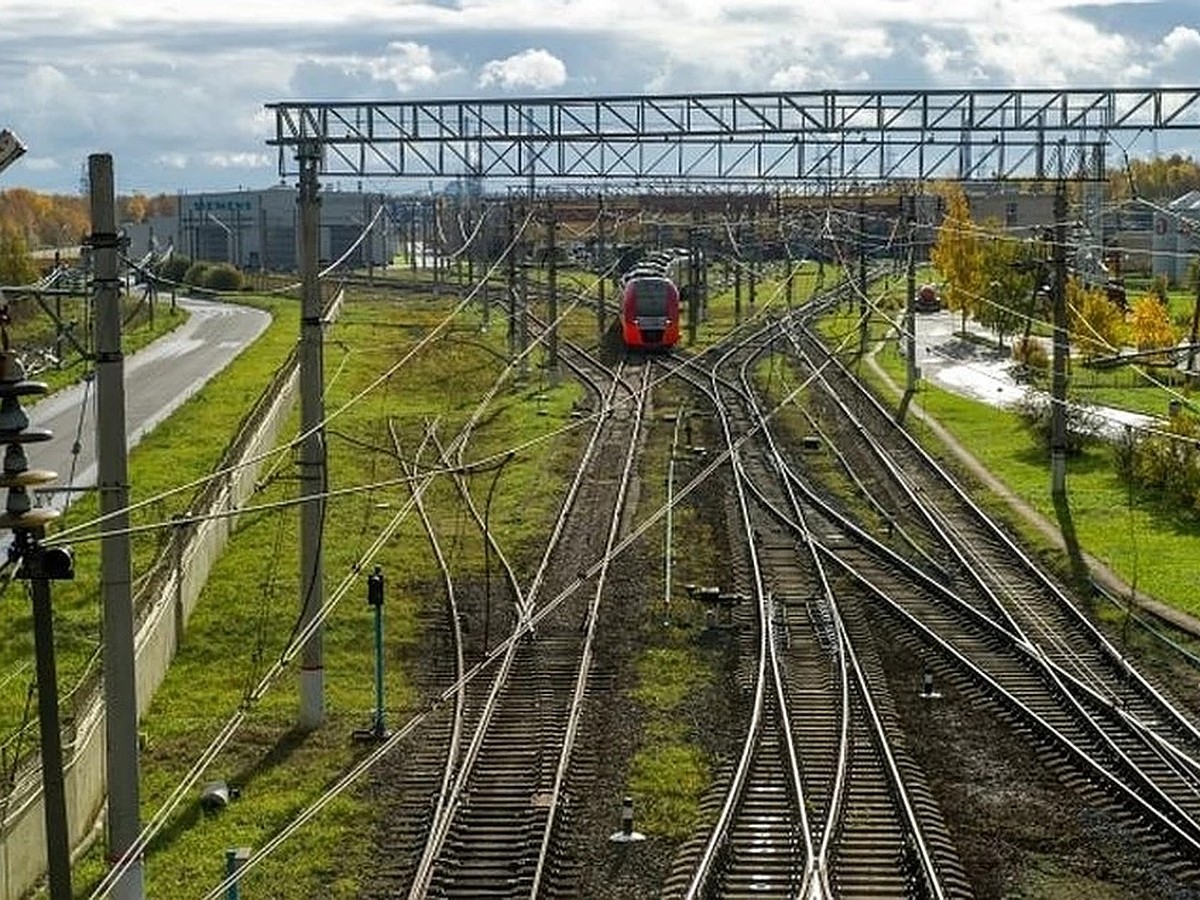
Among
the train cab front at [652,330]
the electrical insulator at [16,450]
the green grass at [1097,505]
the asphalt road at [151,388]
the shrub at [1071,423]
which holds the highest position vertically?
the electrical insulator at [16,450]

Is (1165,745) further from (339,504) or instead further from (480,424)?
(480,424)

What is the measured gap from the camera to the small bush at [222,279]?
9631 centimetres

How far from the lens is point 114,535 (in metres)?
10.3

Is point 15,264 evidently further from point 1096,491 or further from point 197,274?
point 1096,491

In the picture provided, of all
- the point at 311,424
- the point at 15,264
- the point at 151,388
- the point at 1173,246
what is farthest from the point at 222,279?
the point at 311,424

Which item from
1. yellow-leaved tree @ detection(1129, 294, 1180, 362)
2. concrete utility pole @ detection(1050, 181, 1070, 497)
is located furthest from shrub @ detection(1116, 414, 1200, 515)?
yellow-leaved tree @ detection(1129, 294, 1180, 362)

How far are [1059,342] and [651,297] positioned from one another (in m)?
21.6

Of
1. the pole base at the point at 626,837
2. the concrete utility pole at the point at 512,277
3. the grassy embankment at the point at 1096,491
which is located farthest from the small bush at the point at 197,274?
the pole base at the point at 626,837

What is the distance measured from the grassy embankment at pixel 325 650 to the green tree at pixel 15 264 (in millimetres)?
18398

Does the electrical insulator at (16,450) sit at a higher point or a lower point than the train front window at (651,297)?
higher

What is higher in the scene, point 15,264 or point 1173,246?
point 1173,246

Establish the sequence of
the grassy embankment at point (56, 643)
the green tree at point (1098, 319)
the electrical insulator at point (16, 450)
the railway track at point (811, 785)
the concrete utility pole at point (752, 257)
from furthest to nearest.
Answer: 1. the concrete utility pole at point (752, 257)
2. the green tree at point (1098, 319)
3. the grassy embankment at point (56, 643)
4. the railway track at point (811, 785)
5. the electrical insulator at point (16, 450)

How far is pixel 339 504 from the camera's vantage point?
1134 inches

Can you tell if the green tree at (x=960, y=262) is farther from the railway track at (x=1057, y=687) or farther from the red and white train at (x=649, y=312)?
the railway track at (x=1057, y=687)
